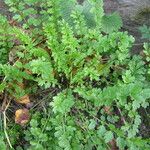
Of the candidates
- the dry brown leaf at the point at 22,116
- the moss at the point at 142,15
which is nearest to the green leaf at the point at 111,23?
the moss at the point at 142,15

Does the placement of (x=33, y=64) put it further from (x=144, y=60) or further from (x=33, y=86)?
(x=144, y=60)

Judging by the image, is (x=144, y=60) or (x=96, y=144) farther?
(x=144, y=60)

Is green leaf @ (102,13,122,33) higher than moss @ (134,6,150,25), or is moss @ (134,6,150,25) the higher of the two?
green leaf @ (102,13,122,33)

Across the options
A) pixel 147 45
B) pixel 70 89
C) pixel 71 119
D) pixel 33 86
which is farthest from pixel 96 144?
pixel 147 45

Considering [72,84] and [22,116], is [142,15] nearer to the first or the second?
[72,84]

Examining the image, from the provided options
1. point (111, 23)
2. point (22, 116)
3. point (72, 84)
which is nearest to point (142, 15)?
point (111, 23)

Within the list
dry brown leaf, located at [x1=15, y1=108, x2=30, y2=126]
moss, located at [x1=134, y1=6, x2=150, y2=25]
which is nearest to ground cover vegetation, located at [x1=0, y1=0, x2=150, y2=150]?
dry brown leaf, located at [x1=15, y1=108, x2=30, y2=126]

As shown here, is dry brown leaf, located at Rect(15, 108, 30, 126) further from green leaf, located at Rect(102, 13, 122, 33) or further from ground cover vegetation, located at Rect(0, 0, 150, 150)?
green leaf, located at Rect(102, 13, 122, 33)

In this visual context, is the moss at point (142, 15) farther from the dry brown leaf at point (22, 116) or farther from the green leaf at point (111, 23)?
the dry brown leaf at point (22, 116)
